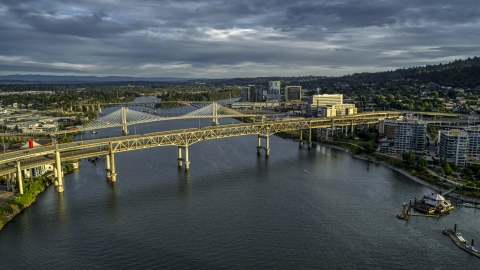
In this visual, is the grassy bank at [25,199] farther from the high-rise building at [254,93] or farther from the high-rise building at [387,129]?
the high-rise building at [254,93]

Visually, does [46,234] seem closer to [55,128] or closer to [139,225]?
[139,225]

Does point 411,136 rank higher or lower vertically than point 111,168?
higher

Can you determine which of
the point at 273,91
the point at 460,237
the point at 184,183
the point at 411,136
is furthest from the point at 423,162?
the point at 273,91

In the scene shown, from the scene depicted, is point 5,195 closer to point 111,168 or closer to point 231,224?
point 111,168

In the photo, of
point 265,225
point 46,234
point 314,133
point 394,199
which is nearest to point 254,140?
point 314,133

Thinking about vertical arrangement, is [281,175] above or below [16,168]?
below
